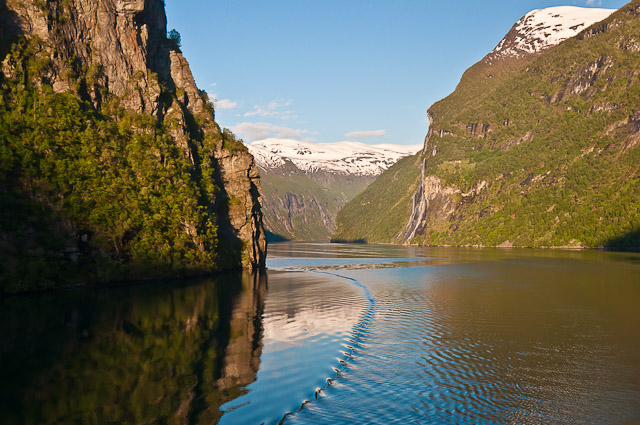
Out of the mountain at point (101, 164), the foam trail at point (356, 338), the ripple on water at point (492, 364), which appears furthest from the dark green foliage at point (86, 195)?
the ripple on water at point (492, 364)

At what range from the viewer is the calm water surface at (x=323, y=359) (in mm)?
20938

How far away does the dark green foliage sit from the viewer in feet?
211

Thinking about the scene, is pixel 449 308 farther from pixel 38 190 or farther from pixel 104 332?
pixel 38 190

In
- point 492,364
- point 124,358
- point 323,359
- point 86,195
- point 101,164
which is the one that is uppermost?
point 101,164

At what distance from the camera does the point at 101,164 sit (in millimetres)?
76812

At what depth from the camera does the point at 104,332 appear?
3806 cm

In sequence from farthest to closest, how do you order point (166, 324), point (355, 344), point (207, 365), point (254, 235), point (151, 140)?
point (254, 235)
point (151, 140)
point (166, 324)
point (355, 344)
point (207, 365)

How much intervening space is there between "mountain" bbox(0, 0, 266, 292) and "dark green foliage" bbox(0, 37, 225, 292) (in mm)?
173

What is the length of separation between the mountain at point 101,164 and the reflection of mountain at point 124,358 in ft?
44.2

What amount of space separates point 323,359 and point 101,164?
2418 inches

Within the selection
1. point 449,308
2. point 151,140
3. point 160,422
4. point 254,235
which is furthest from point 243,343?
point 254,235

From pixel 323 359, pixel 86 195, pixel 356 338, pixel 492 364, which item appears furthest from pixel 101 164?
pixel 492 364

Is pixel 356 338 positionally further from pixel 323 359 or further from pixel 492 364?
pixel 492 364

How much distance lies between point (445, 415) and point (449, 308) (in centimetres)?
2966
